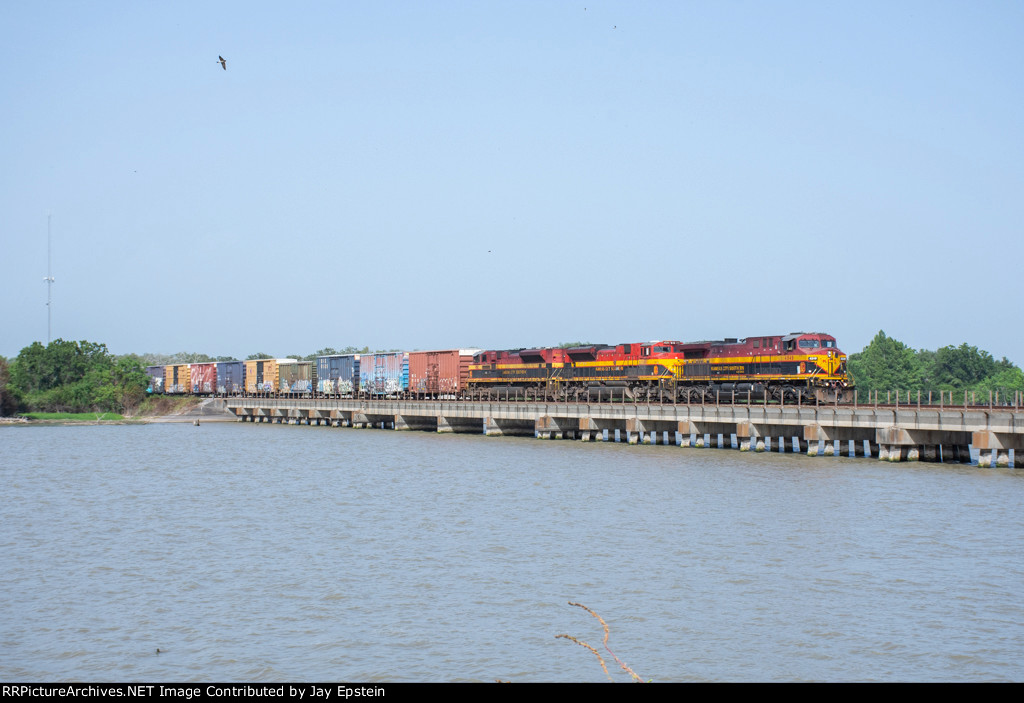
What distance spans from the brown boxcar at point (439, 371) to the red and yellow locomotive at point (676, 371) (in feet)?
4.67

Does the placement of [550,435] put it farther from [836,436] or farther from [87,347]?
[87,347]

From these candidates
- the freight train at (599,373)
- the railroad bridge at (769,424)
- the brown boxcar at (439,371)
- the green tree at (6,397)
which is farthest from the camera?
the green tree at (6,397)

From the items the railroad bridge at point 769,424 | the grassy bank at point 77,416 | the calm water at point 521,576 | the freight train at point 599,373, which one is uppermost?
the freight train at point 599,373

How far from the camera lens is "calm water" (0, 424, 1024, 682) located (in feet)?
52.6

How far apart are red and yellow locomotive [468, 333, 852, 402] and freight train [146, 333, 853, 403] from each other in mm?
69

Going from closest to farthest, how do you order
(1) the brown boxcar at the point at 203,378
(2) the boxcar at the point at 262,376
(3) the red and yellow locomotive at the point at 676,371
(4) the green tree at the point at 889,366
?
(3) the red and yellow locomotive at the point at 676,371 → (2) the boxcar at the point at 262,376 → (1) the brown boxcar at the point at 203,378 → (4) the green tree at the point at 889,366

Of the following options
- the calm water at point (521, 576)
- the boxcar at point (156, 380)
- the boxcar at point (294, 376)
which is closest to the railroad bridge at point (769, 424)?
the calm water at point (521, 576)

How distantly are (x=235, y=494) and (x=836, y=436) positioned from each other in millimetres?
29680

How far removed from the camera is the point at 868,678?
1487cm

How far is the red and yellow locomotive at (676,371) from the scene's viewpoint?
173 feet

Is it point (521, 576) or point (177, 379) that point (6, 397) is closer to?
point (177, 379)

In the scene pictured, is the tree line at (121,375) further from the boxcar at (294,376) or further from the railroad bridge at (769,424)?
the railroad bridge at (769,424)

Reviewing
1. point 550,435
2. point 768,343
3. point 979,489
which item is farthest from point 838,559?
point 550,435

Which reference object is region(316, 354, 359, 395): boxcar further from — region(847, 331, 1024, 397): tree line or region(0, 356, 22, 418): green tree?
region(847, 331, 1024, 397): tree line
